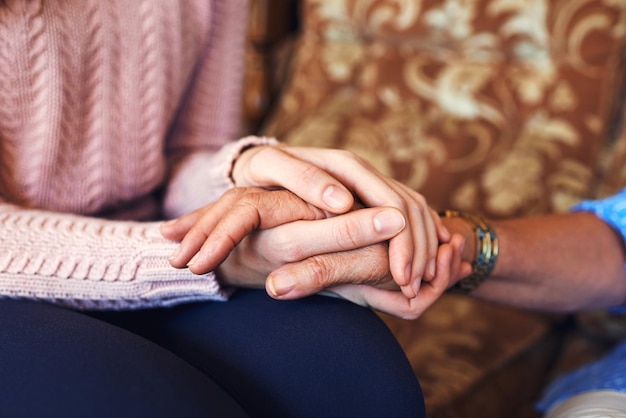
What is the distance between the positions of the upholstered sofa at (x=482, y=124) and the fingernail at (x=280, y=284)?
0.46 meters

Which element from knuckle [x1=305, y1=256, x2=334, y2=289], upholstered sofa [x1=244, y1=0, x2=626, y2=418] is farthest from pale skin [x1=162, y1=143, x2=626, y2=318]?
upholstered sofa [x1=244, y1=0, x2=626, y2=418]

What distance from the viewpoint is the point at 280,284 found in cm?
62

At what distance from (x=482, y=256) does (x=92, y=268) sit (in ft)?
1.49

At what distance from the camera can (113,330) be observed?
0.58 meters

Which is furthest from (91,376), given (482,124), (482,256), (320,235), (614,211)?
(482,124)

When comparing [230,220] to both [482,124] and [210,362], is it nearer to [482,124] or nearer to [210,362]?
[210,362]

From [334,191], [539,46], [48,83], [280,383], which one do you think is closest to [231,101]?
[48,83]

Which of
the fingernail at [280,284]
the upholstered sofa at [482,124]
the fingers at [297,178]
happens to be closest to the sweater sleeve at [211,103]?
the fingers at [297,178]

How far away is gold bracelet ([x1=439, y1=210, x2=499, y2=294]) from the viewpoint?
78 cm

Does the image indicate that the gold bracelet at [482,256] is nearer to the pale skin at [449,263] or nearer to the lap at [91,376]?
the pale skin at [449,263]

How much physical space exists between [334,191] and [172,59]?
37 cm

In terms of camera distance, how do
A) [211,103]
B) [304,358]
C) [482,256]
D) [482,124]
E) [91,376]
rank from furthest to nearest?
[482,124], [211,103], [482,256], [304,358], [91,376]

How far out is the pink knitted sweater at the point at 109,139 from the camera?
662 mm

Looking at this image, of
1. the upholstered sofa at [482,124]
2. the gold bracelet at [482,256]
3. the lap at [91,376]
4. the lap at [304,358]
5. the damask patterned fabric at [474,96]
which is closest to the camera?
the lap at [91,376]
